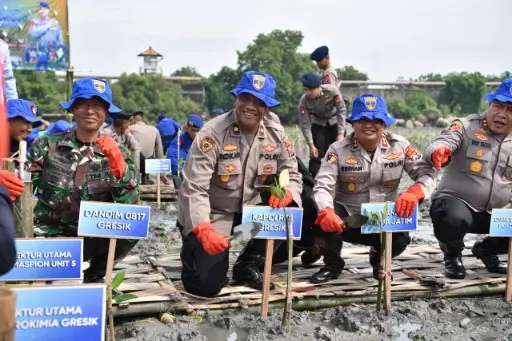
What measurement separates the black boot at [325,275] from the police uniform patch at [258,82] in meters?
1.41

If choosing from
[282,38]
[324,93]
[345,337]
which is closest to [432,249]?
[345,337]

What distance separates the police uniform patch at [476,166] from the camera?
4.46m

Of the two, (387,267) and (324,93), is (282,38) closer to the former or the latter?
(324,93)

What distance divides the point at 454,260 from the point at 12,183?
10.2 ft

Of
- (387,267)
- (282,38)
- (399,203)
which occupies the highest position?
(282,38)

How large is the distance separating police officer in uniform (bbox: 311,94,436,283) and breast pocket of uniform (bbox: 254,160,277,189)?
12.3 inches

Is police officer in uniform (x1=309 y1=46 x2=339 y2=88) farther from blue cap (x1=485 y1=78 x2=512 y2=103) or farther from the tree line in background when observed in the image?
the tree line in background

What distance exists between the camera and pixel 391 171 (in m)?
4.26

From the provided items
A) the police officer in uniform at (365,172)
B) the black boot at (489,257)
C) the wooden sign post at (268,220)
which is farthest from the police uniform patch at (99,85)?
the black boot at (489,257)

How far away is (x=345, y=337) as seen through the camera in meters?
3.45

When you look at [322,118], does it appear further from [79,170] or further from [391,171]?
[79,170]

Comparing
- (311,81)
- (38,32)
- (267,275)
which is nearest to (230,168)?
(267,275)

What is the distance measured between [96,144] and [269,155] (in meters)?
1.13

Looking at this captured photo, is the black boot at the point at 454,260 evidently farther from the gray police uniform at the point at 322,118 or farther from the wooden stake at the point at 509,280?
the gray police uniform at the point at 322,118
